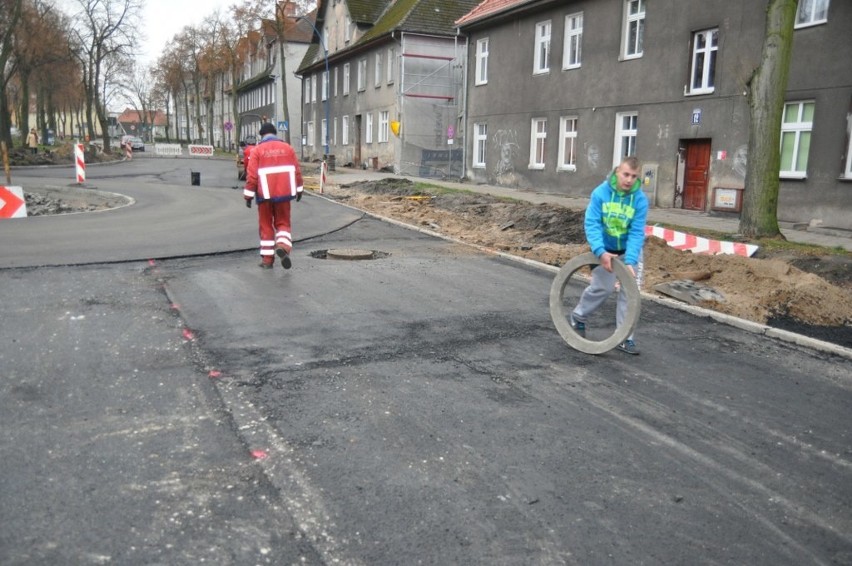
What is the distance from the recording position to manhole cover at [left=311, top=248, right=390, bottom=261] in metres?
11.0

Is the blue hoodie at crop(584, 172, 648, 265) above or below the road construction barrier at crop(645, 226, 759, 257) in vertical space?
above

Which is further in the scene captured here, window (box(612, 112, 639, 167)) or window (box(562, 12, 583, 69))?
window (box(562, 12, 583, 69))

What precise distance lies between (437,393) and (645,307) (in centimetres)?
422

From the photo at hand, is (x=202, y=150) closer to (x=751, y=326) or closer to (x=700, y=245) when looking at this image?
(x=700, y=245)

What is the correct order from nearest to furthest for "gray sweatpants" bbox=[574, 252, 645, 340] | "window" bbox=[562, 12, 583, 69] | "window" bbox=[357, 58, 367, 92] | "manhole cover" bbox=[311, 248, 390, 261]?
"gray sweatpants" bbox=[574, 252, 645, 340]
"manhole cover" bbox=[311, 248, 390, 261]
"window" bbox=[562, 12, 583, 69]
"window" bbox=[357, 58, 367, 92]

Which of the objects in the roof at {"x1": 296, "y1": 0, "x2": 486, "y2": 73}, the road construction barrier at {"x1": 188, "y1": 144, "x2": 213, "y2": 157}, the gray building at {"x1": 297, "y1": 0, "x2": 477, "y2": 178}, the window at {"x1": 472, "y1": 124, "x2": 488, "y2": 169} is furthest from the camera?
the road construction barrier at {"x1": 188, "y1": 144, "x2": 213, "y2": 157}

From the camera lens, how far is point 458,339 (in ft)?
21.9

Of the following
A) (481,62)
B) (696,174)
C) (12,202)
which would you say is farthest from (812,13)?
(12,202)

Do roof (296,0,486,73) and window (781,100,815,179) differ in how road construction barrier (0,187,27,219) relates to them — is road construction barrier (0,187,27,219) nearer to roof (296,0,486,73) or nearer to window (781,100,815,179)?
window (781,100,815,179)

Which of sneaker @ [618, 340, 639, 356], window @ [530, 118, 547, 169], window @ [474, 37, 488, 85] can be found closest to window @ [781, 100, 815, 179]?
window @ [530, 118, 547, 169]

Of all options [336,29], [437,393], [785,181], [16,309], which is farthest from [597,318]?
[336,29]

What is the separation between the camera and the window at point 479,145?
30.5 metres

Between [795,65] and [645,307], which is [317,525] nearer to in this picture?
[645,307]

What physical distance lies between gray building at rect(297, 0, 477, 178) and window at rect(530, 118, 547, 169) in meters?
6.40
